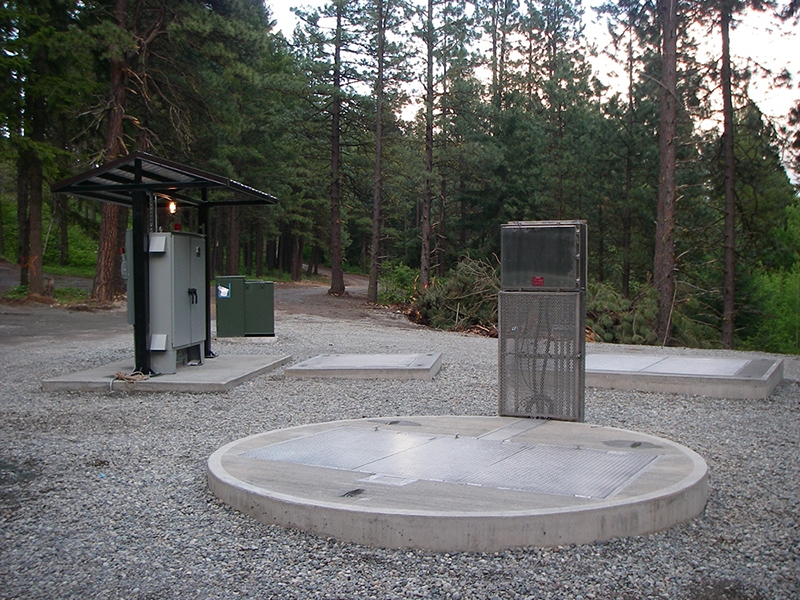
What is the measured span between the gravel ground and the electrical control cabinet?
0.72 metres

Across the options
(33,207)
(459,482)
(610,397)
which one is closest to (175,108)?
(33,207)

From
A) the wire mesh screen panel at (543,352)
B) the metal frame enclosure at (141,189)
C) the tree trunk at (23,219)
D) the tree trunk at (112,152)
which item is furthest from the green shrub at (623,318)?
the tree trunk at (23,219)

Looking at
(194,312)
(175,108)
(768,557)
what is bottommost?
(768,557)

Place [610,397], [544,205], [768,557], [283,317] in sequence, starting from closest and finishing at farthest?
[768,557] < [610,397] < [283,317] < [544,205]

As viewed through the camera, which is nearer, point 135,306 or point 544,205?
point 135,306

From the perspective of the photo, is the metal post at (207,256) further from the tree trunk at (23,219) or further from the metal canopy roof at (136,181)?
the tree trunk at (23,219)

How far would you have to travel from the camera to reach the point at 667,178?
59.7 feet

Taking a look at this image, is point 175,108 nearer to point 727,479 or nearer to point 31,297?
point 31,297

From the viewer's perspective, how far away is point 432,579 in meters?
3.26

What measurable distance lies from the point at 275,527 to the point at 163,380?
4940mm

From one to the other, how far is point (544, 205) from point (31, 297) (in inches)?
842

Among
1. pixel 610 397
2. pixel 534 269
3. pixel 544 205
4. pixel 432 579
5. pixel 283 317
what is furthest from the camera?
pixel 544 205

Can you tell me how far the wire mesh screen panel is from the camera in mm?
5879

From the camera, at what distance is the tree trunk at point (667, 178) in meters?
18.0
